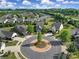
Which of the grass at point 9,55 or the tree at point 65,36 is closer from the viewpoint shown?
the grass at point 9,55

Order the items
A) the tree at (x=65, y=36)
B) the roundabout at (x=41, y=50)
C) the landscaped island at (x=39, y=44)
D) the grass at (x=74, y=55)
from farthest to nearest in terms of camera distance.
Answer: the tree at (x=65, y=36) → the landscaped island at (x=39, y=44) → the roundabout at (x=41, y=50) → the grass at (x=74, y=55)

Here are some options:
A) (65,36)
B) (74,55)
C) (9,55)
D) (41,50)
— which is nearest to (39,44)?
(41,50)

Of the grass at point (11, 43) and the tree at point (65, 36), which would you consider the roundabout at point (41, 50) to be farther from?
the grass at point (11, 43)

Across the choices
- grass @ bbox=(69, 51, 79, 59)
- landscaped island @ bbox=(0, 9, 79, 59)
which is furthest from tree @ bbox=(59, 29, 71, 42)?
grass @ bbox=(69, 51, 79, 59)

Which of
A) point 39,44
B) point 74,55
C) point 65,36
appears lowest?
point 74,55

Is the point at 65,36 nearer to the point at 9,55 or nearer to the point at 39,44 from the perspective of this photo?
the point at 39,44

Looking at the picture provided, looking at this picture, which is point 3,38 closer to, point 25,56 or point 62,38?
point 25,56

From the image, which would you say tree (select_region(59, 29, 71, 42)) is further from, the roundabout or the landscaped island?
the roundabout

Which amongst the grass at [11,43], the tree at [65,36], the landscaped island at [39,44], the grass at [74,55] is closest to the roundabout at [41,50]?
the landscaped island at [39,44]

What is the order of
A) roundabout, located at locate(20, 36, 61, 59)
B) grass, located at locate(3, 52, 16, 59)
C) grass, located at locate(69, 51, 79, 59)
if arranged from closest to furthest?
1. grass, located at locate(69, 51, 79, 59)
2. grass, located at locate(3, 52, 16, 59)
3. roundabout, located at locate(20, 36, 61, 59)
